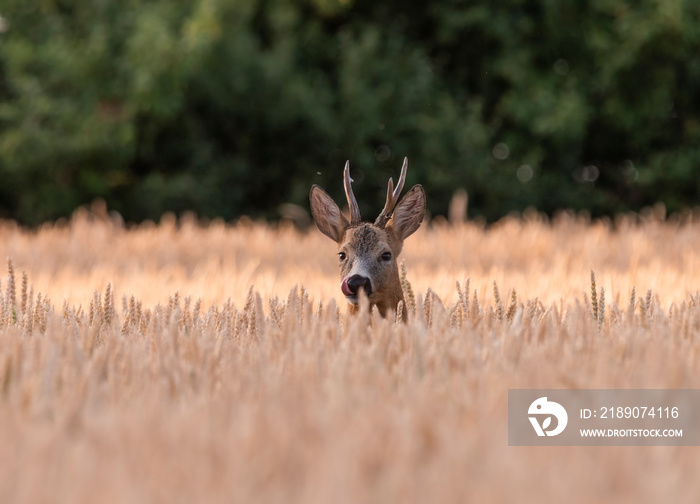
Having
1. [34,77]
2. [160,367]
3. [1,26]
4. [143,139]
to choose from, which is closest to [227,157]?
[143,139]

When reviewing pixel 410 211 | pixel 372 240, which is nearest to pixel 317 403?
pixel 372 240

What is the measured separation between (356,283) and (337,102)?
1666 cm

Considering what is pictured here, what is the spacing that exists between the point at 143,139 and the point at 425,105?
18.8 ft

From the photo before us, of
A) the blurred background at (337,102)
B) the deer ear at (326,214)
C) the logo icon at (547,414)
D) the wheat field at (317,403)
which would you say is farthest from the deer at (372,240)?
the blurred background at (337,102)

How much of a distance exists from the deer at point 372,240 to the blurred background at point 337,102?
42.0 ft

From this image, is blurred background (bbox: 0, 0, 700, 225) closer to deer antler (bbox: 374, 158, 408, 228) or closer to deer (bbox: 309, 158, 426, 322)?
deer (bbox: 309, 158, 426, 322)

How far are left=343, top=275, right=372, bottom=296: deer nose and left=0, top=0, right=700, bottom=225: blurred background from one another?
1354cm

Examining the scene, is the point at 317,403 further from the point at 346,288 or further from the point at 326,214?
the point at 326,214

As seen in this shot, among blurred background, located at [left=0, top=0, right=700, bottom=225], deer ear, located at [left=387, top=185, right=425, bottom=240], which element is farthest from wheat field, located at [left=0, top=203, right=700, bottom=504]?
blurred background, located at [left=0, top=0, right=700, bottom=225]

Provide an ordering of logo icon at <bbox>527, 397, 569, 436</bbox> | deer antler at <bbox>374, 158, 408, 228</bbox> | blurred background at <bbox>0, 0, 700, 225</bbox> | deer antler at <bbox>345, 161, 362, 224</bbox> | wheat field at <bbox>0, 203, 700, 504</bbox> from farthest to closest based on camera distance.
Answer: blurred background at <bbox>0, 0, 700, 225</bbox> < deer antler at <bbox>374, 158, 408, 228</bbox> < deer antler at <bbox>345, 161, 362, 224</bbox> < logo icon at <bbox>527, 397, 569, 436</bbox> < wheat field at <bbox>0, 203, 700, 504</bbox>

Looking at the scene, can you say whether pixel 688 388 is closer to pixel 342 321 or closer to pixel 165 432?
pixel 165 432

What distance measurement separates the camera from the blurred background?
18594 millimetres

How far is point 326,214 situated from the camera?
5.56 metres

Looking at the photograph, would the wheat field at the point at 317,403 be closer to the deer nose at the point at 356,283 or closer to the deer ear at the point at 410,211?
the deer nose at the point at 356,283
